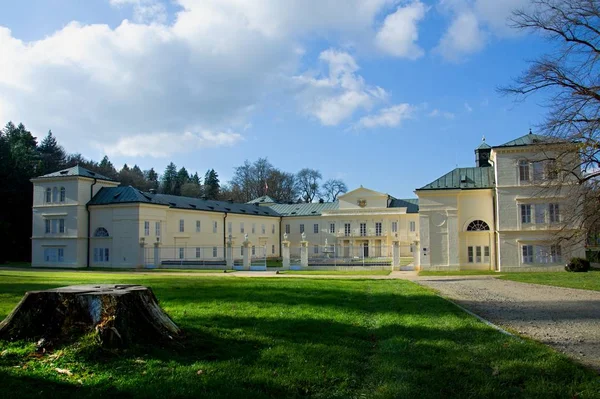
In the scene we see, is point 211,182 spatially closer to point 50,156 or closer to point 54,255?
point 50,156

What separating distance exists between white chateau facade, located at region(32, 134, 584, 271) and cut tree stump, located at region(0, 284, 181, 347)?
2208cm

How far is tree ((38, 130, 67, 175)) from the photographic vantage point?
60312 millimetres

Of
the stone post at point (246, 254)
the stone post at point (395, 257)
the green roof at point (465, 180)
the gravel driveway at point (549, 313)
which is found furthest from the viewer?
the stone post at point (246, 254)

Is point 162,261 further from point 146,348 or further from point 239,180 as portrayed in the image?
point 239,180

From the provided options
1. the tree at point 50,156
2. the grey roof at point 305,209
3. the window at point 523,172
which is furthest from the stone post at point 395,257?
the tree at point 50,156

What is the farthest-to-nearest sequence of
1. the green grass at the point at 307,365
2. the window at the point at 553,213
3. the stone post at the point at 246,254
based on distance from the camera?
the stone post at the point at 246,254 → the window at the point at 553,213 → the green grass at the point at 307,365

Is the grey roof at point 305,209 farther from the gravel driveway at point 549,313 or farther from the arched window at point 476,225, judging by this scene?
the gravel driveway at point 549,313

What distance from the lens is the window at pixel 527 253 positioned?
34.0 metres

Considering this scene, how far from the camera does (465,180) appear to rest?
36594 millimetres

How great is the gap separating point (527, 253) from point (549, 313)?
23.5 meters

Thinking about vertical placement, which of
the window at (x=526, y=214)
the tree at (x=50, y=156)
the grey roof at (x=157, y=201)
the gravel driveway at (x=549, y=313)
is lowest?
the gravel driveway at (x=549, y=313)

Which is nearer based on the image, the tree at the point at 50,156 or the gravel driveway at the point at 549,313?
the gravel driveway at the point at 549,313

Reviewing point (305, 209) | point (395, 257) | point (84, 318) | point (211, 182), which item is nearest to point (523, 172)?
point (395, 257)

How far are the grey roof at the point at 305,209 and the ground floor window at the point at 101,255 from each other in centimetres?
2757
